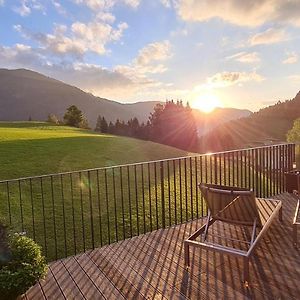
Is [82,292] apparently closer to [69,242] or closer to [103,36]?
[69,242]

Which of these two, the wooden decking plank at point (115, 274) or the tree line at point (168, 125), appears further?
the tree line at point (168, 125)

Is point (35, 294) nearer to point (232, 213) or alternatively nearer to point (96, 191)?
point (232, 213)

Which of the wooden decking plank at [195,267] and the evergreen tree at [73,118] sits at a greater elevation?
the evergreen tree at [73,118]

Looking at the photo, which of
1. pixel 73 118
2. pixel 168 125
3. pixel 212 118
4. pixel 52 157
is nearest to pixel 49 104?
pixel 212 118

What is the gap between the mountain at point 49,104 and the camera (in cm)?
11169

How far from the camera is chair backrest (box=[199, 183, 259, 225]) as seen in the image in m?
3.27

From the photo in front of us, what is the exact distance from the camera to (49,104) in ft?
387

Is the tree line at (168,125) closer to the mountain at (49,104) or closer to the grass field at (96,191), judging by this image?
the grass field at (96,191)

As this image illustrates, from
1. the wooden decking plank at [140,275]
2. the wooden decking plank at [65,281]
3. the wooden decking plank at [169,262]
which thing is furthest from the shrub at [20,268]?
the wooden decking plank at [169,262]

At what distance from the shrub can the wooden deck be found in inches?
15.9

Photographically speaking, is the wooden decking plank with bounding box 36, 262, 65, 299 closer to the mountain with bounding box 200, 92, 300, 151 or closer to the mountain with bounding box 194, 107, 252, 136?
the mountain with bounding box 194, 107, 252, 136

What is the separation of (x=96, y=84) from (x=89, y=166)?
47.2 feet

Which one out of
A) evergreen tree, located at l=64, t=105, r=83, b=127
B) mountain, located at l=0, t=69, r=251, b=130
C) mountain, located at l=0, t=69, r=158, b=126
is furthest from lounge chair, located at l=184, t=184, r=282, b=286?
mountain, located at l=0, t=69, r=158, b=126

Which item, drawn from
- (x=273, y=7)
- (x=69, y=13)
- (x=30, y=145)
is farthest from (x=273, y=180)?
(x=30, y=145)
